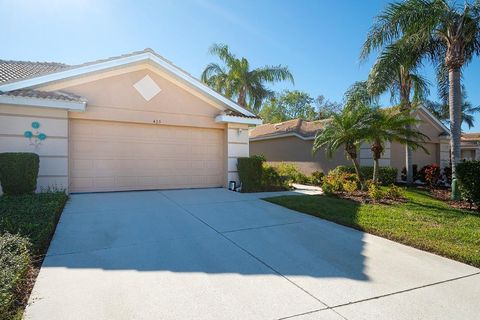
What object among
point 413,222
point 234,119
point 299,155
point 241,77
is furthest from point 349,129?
point 241,77

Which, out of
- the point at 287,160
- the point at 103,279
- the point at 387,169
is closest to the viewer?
the point at 103,279

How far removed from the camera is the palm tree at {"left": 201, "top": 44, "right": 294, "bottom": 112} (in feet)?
67.5

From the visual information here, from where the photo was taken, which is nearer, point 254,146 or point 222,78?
point 222,78

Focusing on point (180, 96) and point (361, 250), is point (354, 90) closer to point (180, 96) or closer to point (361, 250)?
point (180, 96)

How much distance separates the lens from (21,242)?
4336 millimetres

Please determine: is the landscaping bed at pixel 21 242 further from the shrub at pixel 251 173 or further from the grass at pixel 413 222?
the shrub at pixel 251 173

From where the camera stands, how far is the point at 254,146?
76.0 ft

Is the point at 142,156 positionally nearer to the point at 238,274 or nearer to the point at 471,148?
the point at 238,274

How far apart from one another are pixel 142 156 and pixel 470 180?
34.7ft

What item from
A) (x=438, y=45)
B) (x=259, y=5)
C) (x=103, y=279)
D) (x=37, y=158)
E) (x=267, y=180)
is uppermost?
(x=259, y=5)

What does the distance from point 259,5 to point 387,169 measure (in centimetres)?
1003

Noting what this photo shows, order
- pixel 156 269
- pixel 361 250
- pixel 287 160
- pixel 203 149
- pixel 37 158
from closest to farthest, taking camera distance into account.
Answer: pixel 156 269 → pixel 361 250 → pixel 37 158 → pixel 203 149 → pixel 287 160

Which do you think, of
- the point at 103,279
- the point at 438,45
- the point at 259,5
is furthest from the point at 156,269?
the point at 438,45

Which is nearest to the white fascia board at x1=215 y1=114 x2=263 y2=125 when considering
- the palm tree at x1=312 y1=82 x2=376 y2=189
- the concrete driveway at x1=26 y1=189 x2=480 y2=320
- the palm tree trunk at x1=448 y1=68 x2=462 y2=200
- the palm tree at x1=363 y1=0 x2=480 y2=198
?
the palm tree at x1=312 y1=82 x2=376 y2=189
